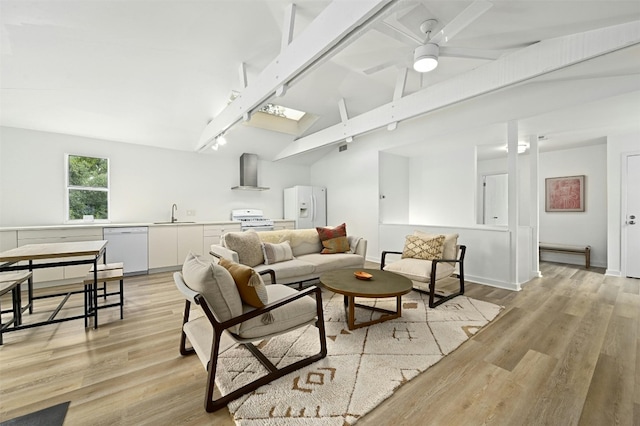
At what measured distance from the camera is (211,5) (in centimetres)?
254

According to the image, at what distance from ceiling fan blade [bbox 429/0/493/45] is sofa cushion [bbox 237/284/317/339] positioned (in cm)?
249

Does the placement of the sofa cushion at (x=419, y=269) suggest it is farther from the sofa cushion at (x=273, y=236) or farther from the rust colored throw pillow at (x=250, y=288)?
the rust colored throw pillow at (x=250, y=288)

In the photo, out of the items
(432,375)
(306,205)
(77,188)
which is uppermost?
(77,188)

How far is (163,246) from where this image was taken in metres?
4.88

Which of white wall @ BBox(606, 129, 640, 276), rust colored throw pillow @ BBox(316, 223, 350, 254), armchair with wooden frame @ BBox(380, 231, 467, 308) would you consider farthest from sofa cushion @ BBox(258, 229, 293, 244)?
white wall @ BBox(606, 129, 640, 276)

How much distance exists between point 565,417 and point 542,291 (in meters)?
2.85

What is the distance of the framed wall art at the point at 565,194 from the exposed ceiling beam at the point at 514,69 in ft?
14.6

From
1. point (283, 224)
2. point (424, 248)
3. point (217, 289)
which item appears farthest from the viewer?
point (283, 224)

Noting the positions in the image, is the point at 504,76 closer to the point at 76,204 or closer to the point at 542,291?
the point at 542,291

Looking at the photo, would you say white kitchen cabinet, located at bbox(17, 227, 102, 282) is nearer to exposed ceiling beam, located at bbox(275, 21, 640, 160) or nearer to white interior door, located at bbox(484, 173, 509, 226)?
exposed ceiling beam, located at bbox(275, 21, 640, 160)

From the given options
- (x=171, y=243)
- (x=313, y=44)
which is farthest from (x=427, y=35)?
(x=171, y=243)

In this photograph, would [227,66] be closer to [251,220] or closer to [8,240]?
[251,220]

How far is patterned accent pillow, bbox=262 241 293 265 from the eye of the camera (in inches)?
140

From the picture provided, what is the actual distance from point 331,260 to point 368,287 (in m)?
1.27
